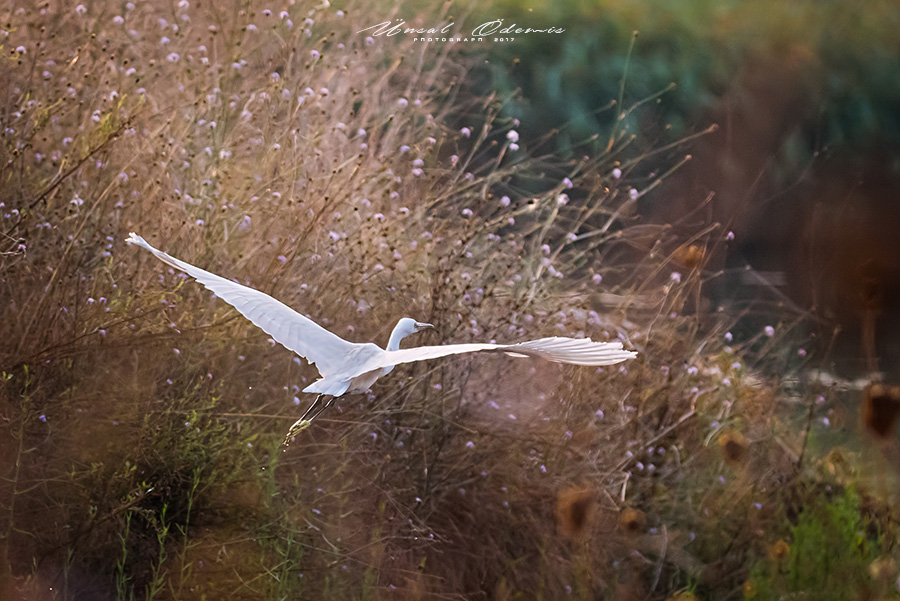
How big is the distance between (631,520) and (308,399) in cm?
79

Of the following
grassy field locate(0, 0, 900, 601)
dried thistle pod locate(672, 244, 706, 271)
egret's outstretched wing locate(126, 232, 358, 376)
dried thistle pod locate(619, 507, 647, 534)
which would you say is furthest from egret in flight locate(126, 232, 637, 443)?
dried thistle pod locate(672, 244, 706, 271)

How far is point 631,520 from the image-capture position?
184 cm

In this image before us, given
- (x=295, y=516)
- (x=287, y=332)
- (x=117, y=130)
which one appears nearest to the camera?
(x=287, y=332)

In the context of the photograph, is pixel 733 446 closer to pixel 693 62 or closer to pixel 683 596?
pixel 683 596

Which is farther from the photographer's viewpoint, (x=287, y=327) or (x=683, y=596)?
(x=683, y=596)

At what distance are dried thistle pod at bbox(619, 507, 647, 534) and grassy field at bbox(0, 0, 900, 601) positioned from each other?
1.4 inches

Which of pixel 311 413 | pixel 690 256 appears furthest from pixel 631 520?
pixel 311 413

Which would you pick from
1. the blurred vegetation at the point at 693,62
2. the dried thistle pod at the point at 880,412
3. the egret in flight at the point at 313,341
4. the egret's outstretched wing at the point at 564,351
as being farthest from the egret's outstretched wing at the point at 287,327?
the blurred vegetation at the point at 693,62

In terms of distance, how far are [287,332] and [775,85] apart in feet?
8.73

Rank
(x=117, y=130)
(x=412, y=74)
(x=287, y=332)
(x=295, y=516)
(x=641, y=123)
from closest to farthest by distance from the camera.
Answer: (x=287, y=332) < (x=117, y=130) < (x=295, y=516) < (x=412, y=74) < (x=641, y=123)

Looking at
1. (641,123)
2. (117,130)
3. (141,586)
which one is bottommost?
(141,586)

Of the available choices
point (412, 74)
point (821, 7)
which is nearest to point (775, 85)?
point (821, 7)

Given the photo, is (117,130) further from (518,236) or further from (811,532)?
(811,532)

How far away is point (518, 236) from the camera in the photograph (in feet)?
7.76
